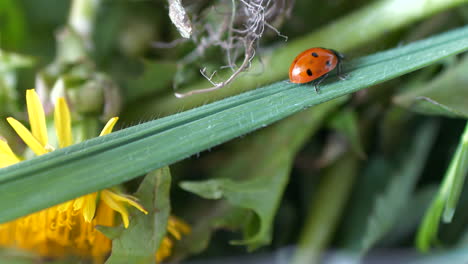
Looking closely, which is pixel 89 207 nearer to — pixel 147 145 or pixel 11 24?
pixel 147 145

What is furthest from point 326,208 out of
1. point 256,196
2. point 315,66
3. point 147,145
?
point 147,145

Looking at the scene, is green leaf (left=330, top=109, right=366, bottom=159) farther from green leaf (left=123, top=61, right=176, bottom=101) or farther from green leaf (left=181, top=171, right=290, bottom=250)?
green leaf (left=123, top=61, right=176, bottom=101)

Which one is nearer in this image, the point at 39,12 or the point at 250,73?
the point at 250,73

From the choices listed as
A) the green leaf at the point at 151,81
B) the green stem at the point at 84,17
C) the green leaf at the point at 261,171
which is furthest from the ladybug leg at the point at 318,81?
the green stem at the point at 84,17

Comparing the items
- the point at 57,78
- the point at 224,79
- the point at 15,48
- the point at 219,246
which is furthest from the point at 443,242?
the point at 15,48

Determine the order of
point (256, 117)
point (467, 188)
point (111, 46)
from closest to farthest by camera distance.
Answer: point (256, 117), point (467, 188), point (111, 46)

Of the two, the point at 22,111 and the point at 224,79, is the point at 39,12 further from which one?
the point at 224,79

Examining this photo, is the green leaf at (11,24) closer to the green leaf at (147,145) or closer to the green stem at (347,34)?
the green stem at (347,34)
